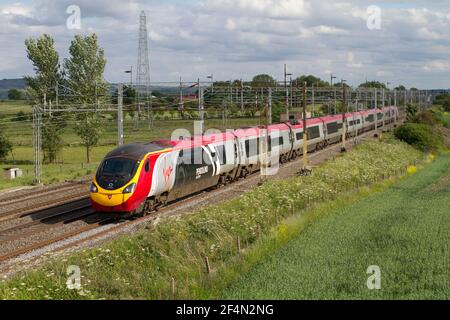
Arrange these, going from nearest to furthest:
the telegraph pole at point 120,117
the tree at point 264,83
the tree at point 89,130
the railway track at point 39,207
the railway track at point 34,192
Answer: the railway track at point 39,207 → the railway track at point 34,192 → the telegraph pole at point 120,117 → the tree at point 264,83 → the tree at point 89,130

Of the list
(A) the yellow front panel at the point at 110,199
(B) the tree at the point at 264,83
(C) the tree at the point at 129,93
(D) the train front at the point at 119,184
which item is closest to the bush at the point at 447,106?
(B) the tree at the point at 264,83

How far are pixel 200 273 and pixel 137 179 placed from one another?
7013 millimetres

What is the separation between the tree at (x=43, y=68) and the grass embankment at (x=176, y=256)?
37.0 metres

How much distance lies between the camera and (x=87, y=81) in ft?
185

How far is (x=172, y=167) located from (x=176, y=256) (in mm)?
8242

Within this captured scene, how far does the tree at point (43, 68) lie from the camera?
57094mm

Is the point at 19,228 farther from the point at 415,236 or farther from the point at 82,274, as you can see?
the point at 415,236

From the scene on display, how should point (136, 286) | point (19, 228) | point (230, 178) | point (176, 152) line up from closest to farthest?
point (136, 286) < point (19, 228) < point (176, 152) < point (230, 178)

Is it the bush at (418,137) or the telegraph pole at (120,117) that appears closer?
the telegraph pole at (120,117)

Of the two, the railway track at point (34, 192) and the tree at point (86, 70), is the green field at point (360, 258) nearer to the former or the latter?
the railway track at point (34, 192)

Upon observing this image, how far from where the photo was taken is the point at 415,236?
20.4 m

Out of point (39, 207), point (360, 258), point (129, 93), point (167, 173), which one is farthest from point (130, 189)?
point (129, 93)

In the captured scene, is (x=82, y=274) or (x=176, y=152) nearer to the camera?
(x=82, y=274)

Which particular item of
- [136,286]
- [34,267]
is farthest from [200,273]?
[34,267]
